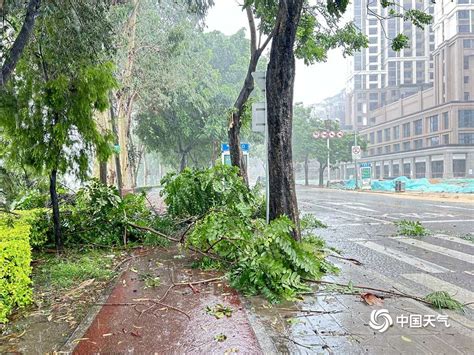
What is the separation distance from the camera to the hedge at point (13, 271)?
446 centimetres

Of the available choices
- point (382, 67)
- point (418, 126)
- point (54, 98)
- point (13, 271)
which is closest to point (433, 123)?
point (418, 126)

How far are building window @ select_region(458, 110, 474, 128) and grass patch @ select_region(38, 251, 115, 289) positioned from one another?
2051 inches

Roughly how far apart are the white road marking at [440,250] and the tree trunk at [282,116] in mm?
3382

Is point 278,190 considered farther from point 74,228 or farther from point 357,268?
point 74,228

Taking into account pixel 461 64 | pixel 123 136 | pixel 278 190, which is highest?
pixel 461 64

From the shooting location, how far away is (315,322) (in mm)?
4309

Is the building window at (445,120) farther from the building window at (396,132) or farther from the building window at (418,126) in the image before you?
the building window at (396,132)

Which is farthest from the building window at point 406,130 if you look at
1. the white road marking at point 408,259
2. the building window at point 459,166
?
the white road marking at point 408,259

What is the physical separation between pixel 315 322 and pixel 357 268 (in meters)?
2.83

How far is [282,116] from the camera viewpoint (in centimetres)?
677

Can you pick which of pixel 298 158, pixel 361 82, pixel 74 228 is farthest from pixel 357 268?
pixel 361 82

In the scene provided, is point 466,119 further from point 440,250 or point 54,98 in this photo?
point 54,98

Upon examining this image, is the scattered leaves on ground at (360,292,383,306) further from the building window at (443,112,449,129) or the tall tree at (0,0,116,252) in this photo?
the building window at (443,112,449,129)

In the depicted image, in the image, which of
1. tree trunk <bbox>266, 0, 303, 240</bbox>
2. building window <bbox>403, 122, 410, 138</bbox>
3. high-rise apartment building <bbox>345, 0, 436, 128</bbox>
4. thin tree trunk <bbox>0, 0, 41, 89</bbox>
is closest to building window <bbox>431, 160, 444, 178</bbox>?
building window <bbox>403, 122, 410, 138</bbox>
